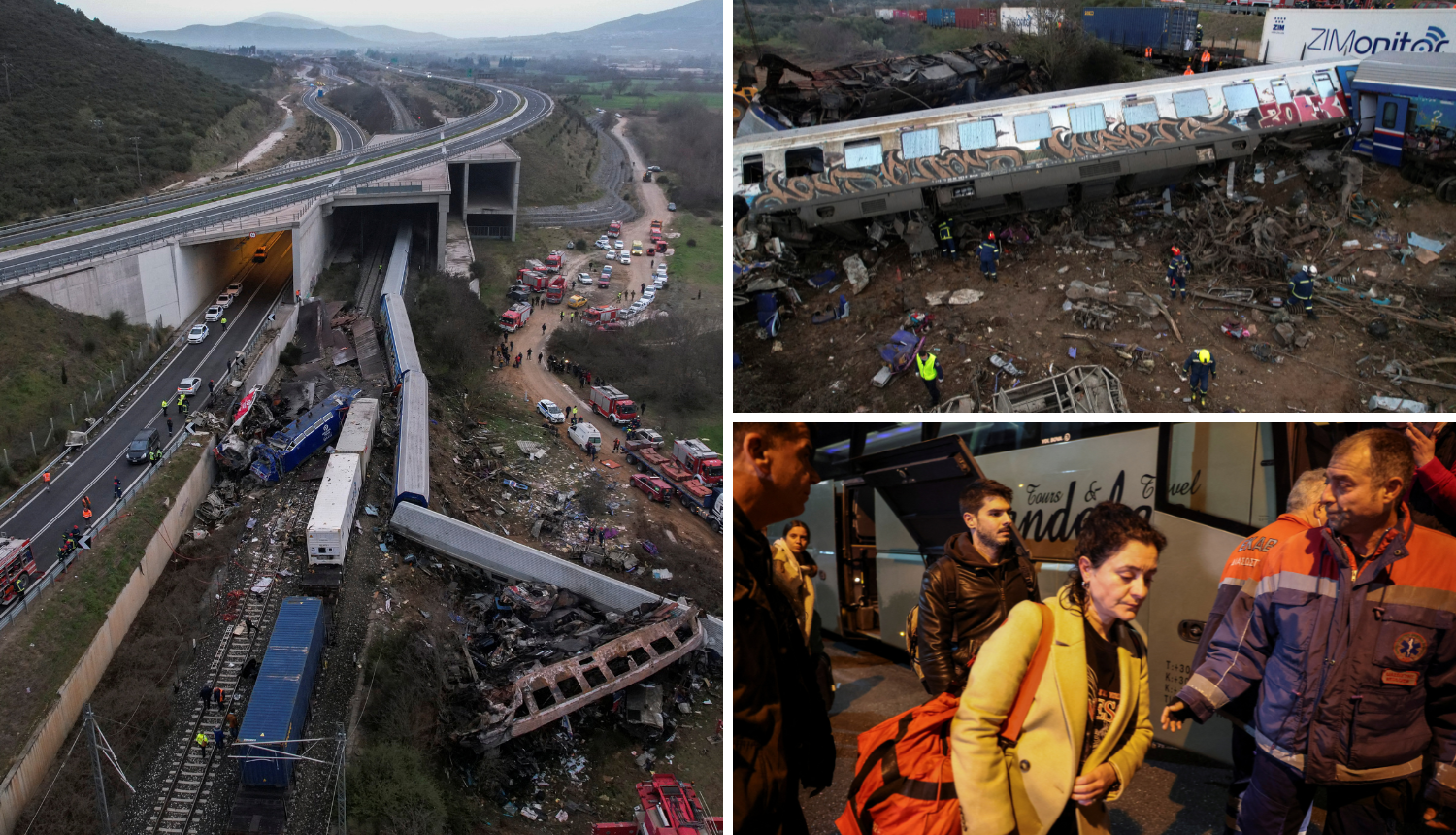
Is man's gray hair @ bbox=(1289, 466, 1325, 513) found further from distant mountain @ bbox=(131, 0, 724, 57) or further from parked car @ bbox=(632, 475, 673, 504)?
distant mountain @ bbox=(131, 0, 724, 57)

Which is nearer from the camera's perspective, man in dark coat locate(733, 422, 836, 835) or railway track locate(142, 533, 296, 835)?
man in dark coat locate(733, 422, 836, 835)

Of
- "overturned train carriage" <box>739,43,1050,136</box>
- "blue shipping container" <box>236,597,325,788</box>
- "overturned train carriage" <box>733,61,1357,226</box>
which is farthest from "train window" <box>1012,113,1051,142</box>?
"blue shipping container" <box>236,597,325,788</box>

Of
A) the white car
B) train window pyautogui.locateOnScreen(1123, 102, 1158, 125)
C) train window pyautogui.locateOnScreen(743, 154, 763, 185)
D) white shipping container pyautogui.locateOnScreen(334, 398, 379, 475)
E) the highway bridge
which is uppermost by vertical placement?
train window pyautogui.locateOnScreen(1123, 102, 1158, 125)

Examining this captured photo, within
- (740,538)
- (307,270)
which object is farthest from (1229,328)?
(307,270)

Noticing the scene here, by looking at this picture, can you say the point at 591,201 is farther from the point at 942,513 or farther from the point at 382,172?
the point at 942,513

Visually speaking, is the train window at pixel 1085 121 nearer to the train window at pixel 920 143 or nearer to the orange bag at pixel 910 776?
the train window at pixel 920 143

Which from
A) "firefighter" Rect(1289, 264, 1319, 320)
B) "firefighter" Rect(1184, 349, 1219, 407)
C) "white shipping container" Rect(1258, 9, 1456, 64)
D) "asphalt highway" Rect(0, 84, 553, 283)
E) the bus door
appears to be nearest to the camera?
"firefighter" Rect(1184, 349, 1219, 407)
